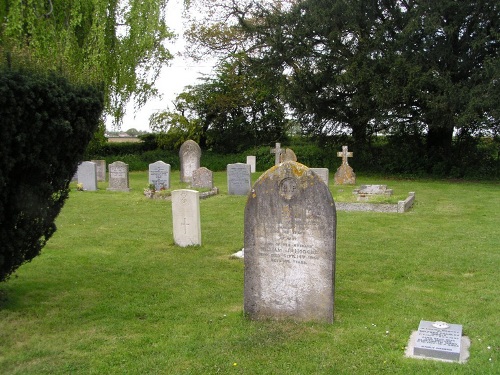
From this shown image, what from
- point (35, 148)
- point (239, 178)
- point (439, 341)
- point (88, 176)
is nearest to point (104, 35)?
point (88, 176)

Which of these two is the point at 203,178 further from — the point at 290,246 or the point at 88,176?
the point at 290,246

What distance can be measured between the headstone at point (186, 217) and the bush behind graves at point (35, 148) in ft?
10.7

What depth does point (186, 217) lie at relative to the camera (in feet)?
31.4

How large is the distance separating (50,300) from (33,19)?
511 inches

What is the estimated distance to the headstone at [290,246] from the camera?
549 cm

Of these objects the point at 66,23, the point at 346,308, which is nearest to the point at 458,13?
the point at 66,23

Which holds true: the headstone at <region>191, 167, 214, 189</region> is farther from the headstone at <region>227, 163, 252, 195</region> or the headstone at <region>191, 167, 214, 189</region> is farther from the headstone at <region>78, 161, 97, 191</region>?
the headstone at <region>78, 161, 97, 191</region>

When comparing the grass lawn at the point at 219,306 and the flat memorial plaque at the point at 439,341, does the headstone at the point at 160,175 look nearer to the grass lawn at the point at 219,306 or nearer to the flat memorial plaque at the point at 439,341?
the grass lawn at the point at 219,306

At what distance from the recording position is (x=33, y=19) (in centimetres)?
1670

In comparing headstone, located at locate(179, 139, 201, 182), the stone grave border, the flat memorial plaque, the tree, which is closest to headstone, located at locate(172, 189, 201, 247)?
the flat memorial plaque

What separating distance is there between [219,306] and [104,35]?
16.9m

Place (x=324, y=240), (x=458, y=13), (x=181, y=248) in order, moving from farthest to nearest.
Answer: (x=458, y=13) < (x=181, y=248) < (x=324, y=240)

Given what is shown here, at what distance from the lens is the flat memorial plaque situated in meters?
4.76

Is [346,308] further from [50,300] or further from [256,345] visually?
[50,300]
